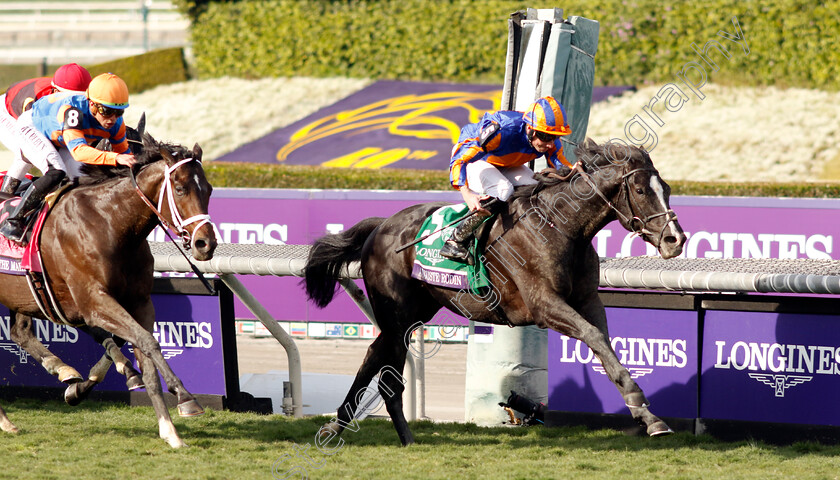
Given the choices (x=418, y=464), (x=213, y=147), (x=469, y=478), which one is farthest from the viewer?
(x=213, y=147)

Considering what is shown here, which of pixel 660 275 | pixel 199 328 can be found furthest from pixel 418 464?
pixel 199 328

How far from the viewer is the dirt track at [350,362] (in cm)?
793

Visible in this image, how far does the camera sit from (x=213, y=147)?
2011 centimetres

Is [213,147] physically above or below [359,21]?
below

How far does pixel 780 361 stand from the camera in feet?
19.8

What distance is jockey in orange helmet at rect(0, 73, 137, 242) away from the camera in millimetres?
5824

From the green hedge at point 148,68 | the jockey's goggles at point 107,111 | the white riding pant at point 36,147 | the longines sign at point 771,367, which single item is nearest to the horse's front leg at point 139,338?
the white riding pant at point 36,147

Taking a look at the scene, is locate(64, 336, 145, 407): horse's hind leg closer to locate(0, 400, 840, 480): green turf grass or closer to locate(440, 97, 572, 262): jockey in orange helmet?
locate(0, 400, 840, 480): green turf grass

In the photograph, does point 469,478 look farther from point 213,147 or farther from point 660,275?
point 213,147

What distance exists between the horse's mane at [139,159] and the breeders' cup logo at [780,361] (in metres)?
3.40

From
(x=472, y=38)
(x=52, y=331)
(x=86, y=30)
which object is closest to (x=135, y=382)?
(x=52, y=331)

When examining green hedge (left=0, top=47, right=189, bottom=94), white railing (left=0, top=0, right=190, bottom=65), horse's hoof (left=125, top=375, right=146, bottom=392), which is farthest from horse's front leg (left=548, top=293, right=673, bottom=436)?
white railing (left=0, top=0, right=190, bottom=65)

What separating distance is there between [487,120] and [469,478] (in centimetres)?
199

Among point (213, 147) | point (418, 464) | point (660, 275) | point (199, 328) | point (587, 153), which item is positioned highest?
point (213, 147)
